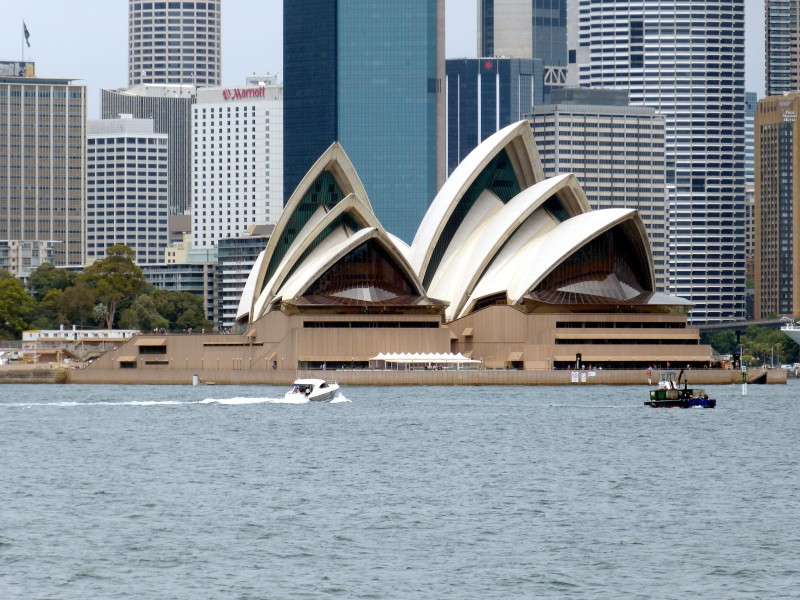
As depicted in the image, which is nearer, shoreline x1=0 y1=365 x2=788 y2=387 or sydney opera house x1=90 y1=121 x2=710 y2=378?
shoreline x1=0 y1=365 x2=788 y2=387

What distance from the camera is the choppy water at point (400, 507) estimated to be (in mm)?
38188

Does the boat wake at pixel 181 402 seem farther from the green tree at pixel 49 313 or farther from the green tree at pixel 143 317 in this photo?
the green tree at pixel 49 313

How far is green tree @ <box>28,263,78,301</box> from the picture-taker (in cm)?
18575

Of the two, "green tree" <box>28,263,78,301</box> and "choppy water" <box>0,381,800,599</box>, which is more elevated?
"green tree" <box>28,263,78,301</box>

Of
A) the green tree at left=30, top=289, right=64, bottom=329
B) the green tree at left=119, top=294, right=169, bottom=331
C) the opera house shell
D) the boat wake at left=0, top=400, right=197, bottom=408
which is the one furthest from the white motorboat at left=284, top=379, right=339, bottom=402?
the green tree at left=30, top=289, right=64, bottom=329

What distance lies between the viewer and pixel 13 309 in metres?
159

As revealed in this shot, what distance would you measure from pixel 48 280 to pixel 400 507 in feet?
478

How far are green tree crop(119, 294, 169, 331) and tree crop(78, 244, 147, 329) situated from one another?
127 centimetres

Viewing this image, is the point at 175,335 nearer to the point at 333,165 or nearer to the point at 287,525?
the point at 333,165

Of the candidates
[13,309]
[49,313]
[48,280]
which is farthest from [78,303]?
[48,280]

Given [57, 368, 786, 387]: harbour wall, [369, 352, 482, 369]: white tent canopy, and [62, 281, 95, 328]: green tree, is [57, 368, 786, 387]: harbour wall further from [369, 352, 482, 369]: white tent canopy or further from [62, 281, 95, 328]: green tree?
[62, 281, 95, 328]: green tree

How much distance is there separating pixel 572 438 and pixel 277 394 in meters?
37.4

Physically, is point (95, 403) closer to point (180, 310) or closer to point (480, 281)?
point (480, 281)

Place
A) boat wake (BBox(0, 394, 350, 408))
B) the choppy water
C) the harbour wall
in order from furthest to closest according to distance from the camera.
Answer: the harbour wall
boat wake (BBox(0, 394, 350, 408))
the choppy water
